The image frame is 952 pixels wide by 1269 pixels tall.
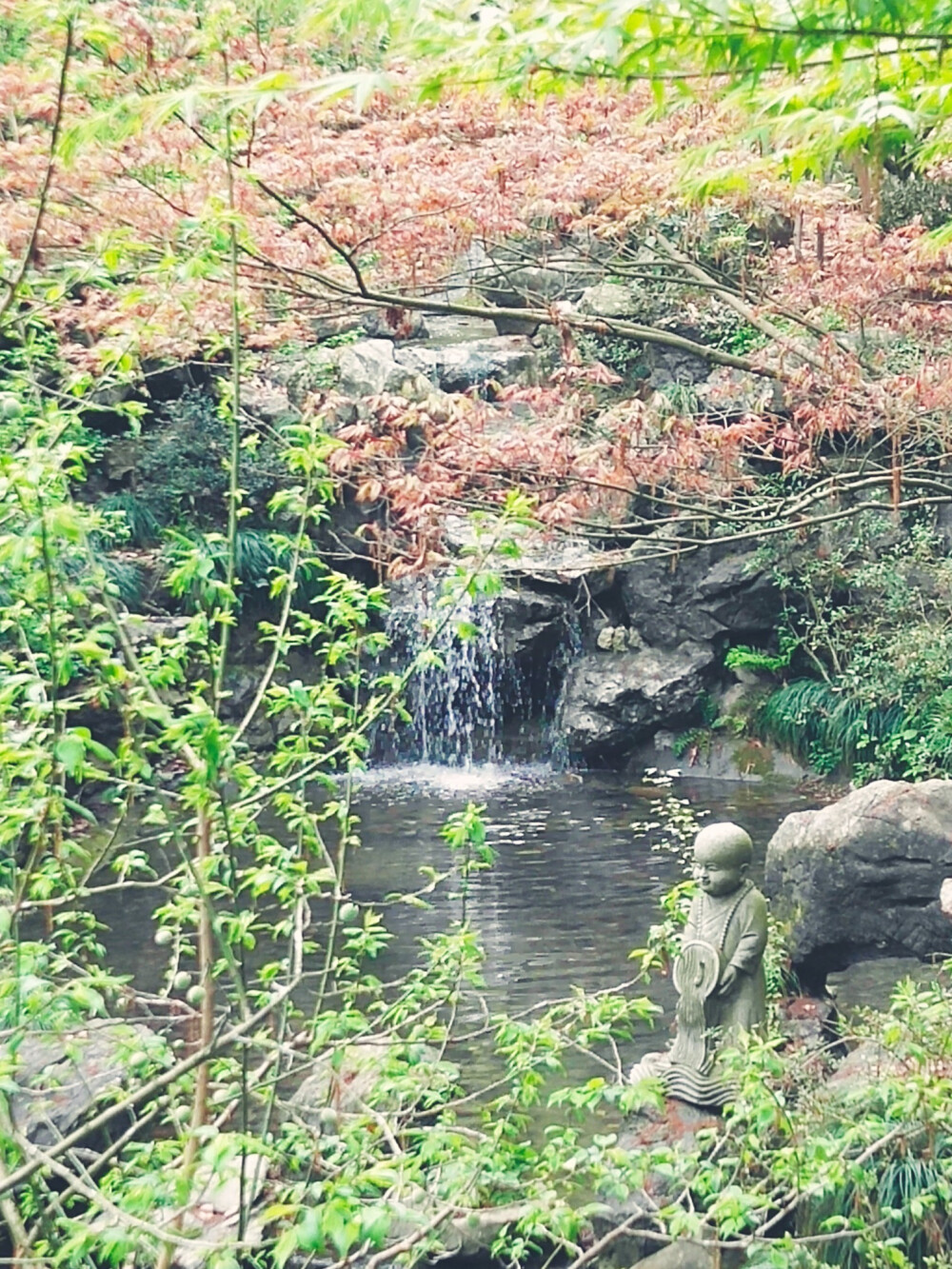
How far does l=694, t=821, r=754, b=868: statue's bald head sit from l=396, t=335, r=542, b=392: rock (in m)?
12.4

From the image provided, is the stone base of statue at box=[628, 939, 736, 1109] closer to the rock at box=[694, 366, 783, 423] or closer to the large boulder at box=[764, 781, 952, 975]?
the large boulder at box=[764, 781, 952, 975]

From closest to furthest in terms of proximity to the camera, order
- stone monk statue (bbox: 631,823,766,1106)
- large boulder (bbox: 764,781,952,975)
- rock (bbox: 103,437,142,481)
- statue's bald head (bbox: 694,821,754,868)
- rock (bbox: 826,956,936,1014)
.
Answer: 1. stone monk statue (bbox: 631,823,766,1106)
2. statue's bald head (bbox: 694,821,754,868)
3. large boulder (bbox: 764,781,952,975)
4. rock (bbox: 826,956,936,1014)
5. rock (bbox: 103,437,142,481)

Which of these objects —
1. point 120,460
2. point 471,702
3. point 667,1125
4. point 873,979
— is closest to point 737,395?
point 873,979

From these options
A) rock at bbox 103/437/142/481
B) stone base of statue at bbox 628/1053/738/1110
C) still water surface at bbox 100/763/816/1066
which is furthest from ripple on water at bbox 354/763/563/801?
stone base of statue at bbox 628/1053/738/1110

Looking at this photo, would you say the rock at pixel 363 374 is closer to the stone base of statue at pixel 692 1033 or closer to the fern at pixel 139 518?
the fern at pixel 139 518

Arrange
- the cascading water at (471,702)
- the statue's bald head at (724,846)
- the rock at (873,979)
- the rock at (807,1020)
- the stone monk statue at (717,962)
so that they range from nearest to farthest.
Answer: the stone monk statue at (717,962), the statue's bald head at (724,846), the rock at (807,1020), the rock at (873,979), the cascading water at (471,702)

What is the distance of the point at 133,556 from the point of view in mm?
13977

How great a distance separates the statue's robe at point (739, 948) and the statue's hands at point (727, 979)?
1 centimetres

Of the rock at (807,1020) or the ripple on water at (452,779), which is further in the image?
→ the ripple on water at (452,779)

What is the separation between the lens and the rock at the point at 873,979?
24.7 feet

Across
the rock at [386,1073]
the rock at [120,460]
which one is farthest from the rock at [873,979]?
the rock at [120,460]

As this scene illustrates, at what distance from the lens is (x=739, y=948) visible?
5.82m

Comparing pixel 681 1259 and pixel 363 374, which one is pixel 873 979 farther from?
pixel 363 374

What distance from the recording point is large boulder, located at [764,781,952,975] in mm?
7309
